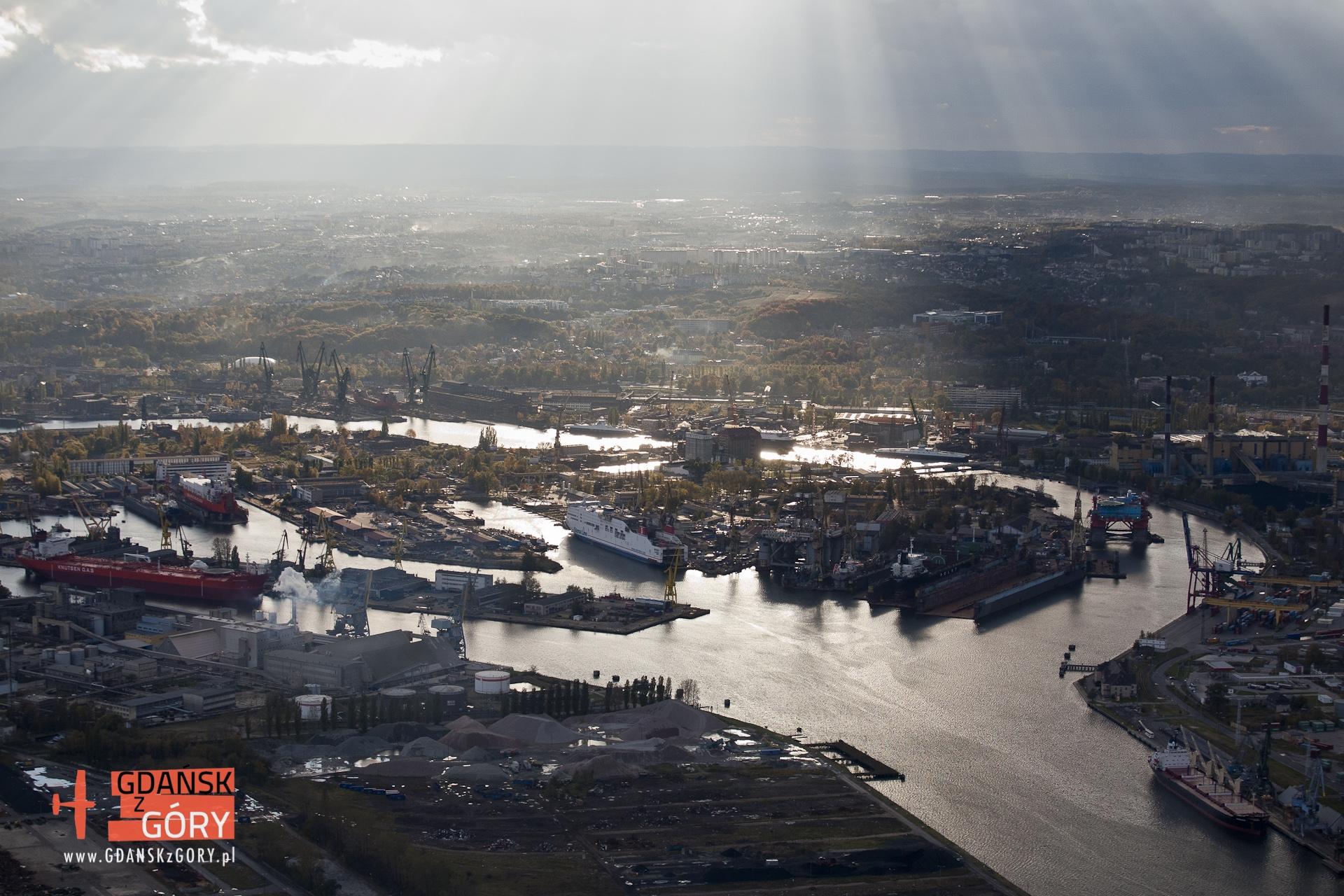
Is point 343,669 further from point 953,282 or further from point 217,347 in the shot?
point 953,282

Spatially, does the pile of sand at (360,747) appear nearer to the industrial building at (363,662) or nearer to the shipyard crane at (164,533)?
the industrial building at (363,662)

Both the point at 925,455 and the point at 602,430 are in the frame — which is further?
the point at 602,430

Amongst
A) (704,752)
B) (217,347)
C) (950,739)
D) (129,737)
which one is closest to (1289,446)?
(950,739)

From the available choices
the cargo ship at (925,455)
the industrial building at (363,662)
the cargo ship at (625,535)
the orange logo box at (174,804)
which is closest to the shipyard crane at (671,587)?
the cargo ship at (625,535)

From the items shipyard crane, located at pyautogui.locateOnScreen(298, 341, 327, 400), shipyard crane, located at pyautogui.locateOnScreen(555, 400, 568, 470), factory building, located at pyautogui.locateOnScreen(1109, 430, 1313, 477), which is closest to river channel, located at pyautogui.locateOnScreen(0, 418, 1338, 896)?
factory building, located at pyautogui.locateOnScreen(1109, 430, 1313, 477)

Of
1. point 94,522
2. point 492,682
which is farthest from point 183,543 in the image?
point 492,682

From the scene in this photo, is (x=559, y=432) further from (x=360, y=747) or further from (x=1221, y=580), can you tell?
(x=360, y=747)
